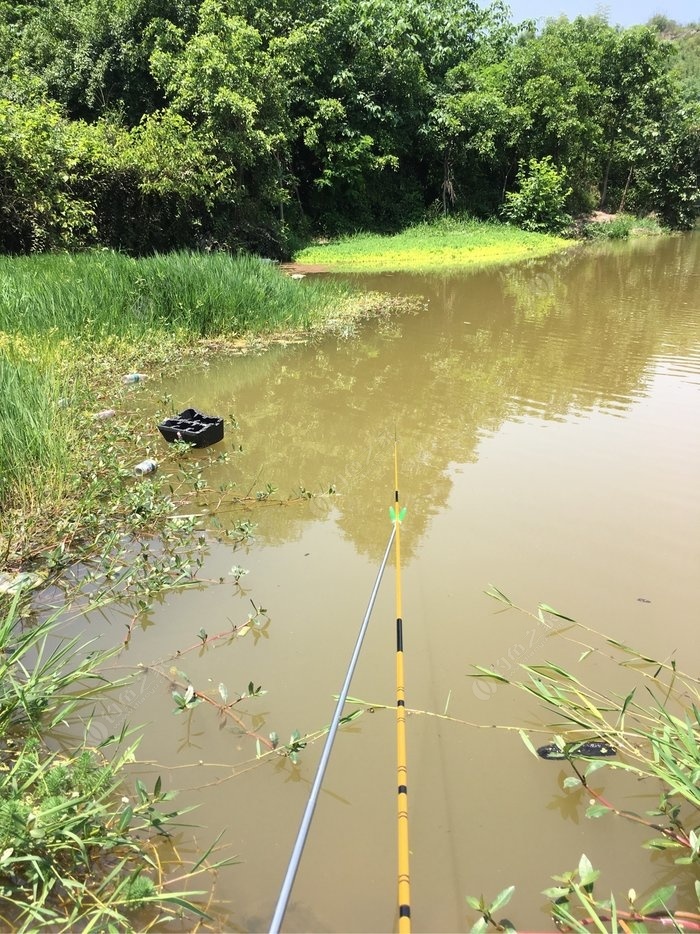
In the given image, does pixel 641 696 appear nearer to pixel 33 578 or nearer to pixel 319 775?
pixel 319 775

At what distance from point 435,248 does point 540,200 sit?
6.46 m

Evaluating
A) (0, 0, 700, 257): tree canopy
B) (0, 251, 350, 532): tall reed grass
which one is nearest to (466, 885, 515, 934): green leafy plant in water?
(0, 251, 350, 532): tall reed grass

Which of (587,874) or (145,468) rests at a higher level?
(587,874)

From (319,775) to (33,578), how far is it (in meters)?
1.95

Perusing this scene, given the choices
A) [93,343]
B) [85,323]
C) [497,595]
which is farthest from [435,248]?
[497,595]

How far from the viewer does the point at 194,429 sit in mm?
4500

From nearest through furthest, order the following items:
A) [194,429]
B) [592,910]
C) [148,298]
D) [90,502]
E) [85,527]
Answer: [592,910], [85,527], [90,502], [194,429], [148,298]

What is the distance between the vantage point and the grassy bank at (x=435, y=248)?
15805mm

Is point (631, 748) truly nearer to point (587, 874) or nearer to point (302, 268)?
point (587, 874)

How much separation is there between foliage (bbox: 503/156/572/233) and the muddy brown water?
17.1 meters

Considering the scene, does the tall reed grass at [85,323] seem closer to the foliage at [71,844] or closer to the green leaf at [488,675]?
the foliage at [71,844]

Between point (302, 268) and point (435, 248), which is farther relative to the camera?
point (435, 248)

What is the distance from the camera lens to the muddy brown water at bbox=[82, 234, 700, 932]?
5.54 feet

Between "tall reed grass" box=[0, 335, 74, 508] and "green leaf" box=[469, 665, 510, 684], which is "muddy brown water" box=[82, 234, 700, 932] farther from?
"tall reed grass" box=[0, 335, 74, 508]
